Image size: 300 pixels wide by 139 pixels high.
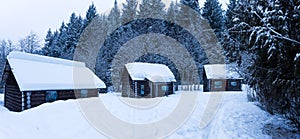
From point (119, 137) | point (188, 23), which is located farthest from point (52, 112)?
point (188, 23)

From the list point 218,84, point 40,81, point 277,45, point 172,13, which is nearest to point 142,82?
point 218,84

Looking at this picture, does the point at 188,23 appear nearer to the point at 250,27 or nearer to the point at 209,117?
the point at 209,117

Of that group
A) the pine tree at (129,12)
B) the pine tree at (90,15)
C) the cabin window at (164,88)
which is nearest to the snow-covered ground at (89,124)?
the cabin window at (164,88)

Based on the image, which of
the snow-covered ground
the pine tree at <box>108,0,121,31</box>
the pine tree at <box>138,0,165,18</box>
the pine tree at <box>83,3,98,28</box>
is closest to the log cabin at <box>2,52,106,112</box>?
the snow-covered ground

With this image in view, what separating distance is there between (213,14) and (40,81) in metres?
36.2

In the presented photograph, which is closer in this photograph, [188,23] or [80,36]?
[188,23]

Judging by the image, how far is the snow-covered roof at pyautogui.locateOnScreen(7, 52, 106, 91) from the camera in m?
15.3

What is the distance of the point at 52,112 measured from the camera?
9.95m

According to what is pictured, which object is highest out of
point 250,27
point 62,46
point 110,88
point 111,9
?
point 111,9

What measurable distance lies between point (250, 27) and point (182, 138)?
4.86m

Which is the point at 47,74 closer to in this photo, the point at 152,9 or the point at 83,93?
the point at 83,93

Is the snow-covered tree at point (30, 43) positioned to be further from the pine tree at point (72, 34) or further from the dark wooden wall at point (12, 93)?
the dark wooden wall at point (12, 93)

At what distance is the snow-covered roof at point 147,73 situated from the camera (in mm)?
26984

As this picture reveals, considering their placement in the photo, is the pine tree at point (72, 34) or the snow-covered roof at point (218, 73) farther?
the pine tree at point (72, 34)
